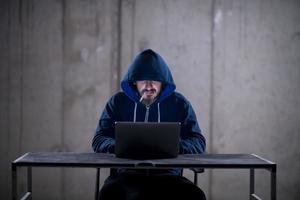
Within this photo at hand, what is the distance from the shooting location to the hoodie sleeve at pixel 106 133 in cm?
262

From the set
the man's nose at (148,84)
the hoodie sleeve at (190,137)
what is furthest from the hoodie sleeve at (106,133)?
the hoodie sleeve at (190,137)

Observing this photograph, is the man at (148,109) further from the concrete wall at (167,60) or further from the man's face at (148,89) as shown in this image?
the concrete wall at (167,60)

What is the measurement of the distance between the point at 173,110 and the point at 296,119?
1.69 m

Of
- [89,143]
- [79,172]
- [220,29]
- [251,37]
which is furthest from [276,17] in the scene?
[79,172]

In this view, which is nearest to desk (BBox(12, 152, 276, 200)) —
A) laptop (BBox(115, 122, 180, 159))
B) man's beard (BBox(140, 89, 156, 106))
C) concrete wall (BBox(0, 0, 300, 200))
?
laptop (BBox(115, 122, 180, 159))

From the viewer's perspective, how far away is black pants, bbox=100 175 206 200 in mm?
2314

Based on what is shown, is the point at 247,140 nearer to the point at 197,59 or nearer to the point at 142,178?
the point at 197,59

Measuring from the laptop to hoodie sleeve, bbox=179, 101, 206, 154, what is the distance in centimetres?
39

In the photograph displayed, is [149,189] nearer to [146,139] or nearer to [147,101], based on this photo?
[146,139]

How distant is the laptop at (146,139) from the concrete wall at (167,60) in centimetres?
181

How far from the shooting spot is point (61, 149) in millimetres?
4020

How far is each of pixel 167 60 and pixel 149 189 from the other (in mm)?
1926

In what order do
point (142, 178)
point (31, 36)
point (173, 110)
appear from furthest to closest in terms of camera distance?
1. point (31, 36)
2. point (173, 110)
3. point (142, 178)

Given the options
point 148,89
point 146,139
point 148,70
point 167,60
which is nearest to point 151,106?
point 148,89
